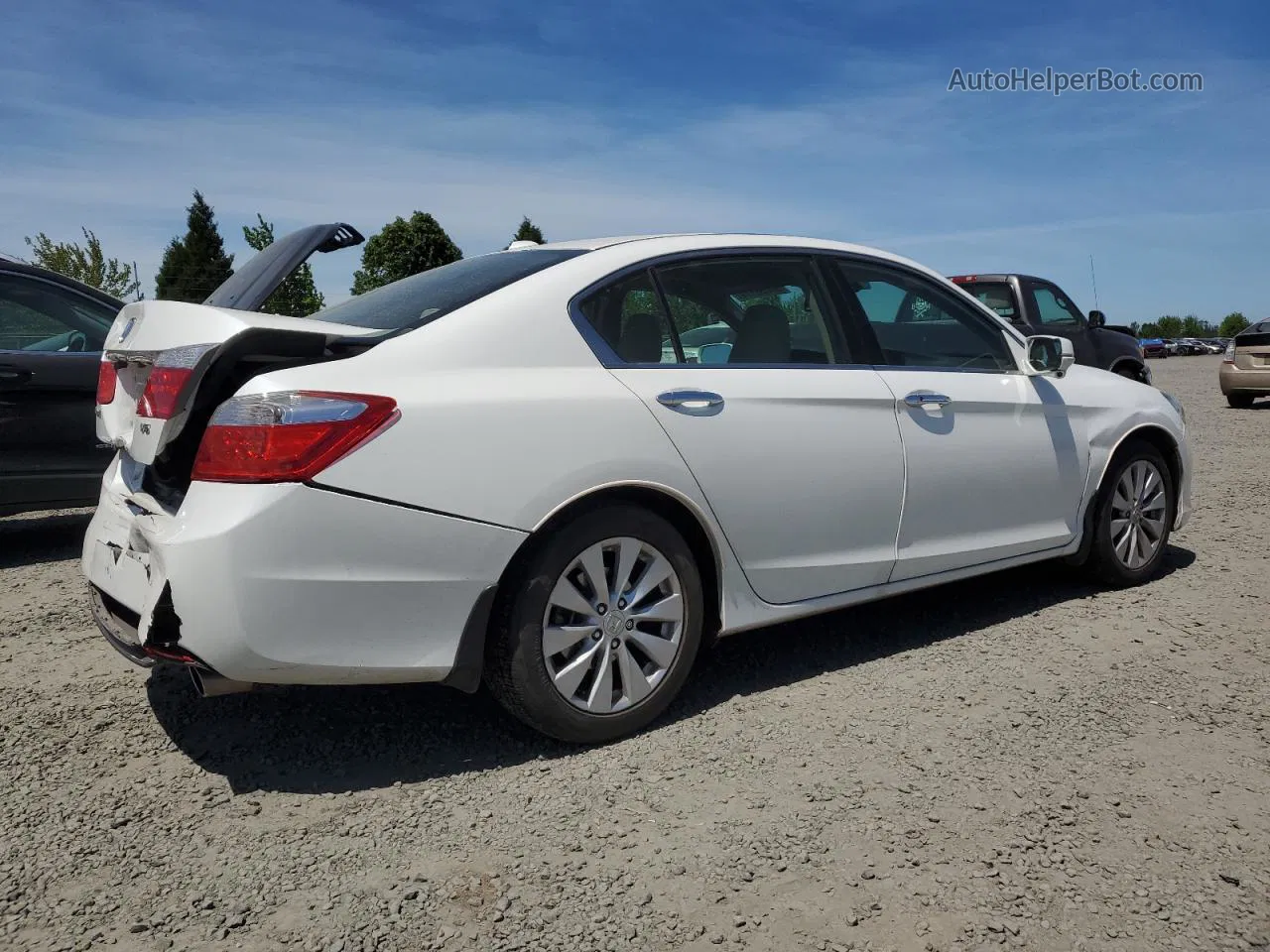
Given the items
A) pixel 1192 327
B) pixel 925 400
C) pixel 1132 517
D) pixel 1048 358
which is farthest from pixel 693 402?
pixel 1192 327

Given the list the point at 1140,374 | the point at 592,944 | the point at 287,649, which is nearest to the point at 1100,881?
the point at 592,944

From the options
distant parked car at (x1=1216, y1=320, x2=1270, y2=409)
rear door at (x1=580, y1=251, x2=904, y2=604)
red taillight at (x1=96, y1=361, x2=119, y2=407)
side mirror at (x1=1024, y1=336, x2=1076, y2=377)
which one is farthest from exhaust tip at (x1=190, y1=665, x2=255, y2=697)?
distant parked car at (x1=1216, y1=320, x2=1270, y2=409)

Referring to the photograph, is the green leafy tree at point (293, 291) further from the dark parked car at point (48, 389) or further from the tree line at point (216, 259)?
the dark parked car at point (48, 389)

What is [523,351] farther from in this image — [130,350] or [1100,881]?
[1100,881]

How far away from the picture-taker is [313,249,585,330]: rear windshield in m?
3.23

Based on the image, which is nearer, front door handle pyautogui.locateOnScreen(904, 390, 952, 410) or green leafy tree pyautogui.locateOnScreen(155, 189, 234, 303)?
front door handle pyautogui.locateOnScreen(904, 390, 952, 410)

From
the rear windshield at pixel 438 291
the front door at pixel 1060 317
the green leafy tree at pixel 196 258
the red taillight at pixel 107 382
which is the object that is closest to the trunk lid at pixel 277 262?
the rear windshield at pixel 438 291

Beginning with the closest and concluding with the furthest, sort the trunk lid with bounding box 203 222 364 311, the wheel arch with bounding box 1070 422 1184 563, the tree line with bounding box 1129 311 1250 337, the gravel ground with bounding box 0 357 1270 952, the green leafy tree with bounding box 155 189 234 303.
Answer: the gravel ground with bounding box 0 357 1270 952 < the trunk lid with bounding box 203 222 364 311 < the wheel arch with bounding box 1070 422 1184 563 < the green leafy tree with bounding box 155 189 234 303 < the tree line with bounding box 1129 311 1250 337

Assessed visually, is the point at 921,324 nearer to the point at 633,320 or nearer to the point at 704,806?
the point at 633,320

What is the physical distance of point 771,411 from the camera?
355cm

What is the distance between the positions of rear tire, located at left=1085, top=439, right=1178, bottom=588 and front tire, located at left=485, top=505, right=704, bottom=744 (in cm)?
237

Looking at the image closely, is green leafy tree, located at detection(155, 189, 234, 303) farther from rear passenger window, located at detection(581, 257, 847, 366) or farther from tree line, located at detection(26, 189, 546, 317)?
rear passenger window, located at detection(581, 257, 847, 366)

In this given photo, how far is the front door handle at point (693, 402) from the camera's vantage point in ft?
10.9

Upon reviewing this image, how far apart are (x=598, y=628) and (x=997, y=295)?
9.39 metres
